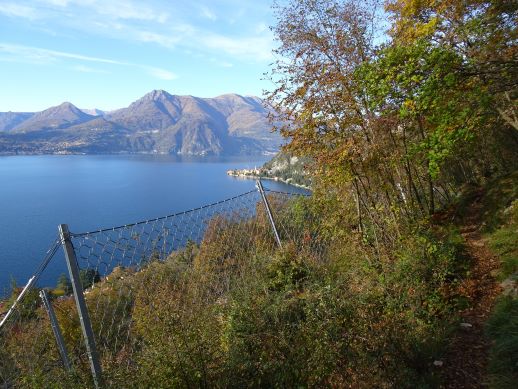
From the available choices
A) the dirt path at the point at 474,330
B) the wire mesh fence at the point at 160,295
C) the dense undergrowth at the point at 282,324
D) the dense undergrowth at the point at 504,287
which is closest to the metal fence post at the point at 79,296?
the wire mesh fence at the point at 160,295

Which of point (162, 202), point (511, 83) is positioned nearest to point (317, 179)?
point (511, 83)

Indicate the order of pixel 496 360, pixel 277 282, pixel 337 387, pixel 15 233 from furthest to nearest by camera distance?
1. pixel 15 233
2. pixel 277 282
3. pixel 496 360
4. pixel 337 387

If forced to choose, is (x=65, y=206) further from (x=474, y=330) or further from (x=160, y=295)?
(x=474, y=330)

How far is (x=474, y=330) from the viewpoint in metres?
5.10

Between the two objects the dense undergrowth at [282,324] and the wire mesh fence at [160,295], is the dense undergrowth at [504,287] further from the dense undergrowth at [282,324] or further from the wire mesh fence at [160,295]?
the wire mesh fence at [160,295]

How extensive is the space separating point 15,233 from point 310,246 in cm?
6919

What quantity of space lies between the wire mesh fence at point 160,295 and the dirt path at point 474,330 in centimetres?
270

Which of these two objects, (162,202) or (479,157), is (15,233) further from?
(479,157)

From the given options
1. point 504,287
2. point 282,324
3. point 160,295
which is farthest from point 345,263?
point 160,295

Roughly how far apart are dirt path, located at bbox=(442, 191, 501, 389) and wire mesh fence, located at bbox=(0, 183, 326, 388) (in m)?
2.70

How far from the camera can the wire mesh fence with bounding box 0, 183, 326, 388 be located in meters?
3.70

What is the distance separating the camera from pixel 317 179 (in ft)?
28.4

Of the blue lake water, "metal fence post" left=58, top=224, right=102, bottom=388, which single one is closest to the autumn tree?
"metal fence post" left=58, top=224, right=102, bottom=388

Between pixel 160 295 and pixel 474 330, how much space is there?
4188 mm
